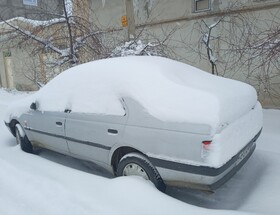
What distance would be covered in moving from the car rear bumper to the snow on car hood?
430 millimetres

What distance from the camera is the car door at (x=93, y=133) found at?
3.37 m

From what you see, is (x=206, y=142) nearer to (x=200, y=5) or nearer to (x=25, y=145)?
(x=25, y=145)

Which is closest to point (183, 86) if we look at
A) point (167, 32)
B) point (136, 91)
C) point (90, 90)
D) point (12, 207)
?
point (136, 91)

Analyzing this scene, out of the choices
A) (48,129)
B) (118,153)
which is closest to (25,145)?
(48,129)

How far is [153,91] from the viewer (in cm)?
319

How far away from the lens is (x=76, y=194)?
295 centimetres

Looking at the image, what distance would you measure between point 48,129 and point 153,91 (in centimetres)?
197

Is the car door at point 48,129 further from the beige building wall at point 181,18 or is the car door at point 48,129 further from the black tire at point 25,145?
the beige building wall at point 181,18

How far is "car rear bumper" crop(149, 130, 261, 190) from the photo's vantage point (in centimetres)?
273

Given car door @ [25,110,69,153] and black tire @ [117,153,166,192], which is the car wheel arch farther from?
car door @ [25,110,69,153]

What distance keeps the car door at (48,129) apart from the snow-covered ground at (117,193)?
35 cm

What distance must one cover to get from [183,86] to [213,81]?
64cm

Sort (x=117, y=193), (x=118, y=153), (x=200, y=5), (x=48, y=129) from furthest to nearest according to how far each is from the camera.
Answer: (x=200, y=5) → (x=48, y=129) → (x=118, y=153) → (x=117, y=193)

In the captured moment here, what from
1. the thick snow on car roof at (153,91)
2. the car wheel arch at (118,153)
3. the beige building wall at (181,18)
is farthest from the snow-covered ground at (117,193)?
the beige building wall at (181,18)
